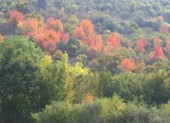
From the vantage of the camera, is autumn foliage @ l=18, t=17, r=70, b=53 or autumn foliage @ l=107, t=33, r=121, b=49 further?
autumn foliage @ l=107, t=33, r=121, b=49

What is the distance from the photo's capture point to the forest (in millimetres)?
38000

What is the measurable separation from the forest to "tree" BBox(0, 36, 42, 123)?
0.32 feet

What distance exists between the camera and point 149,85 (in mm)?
50031

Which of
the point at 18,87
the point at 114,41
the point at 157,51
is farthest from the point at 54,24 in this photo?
the point at 18,87

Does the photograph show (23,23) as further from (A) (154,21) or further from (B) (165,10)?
(B) (165,10)

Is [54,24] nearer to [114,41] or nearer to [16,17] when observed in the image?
[16,17]

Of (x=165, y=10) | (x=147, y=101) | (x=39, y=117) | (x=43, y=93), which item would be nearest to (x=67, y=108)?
(x=39, y=117)

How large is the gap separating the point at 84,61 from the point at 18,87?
173ft

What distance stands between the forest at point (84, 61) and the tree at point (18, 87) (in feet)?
0.32

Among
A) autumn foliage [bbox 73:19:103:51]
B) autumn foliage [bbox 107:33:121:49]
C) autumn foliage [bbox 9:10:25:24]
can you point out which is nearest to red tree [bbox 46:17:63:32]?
autumn foliage [bbox 73:19:103:51]

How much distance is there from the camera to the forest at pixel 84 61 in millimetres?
38000

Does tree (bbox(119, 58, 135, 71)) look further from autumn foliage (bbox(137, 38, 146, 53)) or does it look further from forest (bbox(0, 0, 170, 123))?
autumn foliage (bbox(137, 38, 146, 53))

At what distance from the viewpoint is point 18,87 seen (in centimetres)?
4303

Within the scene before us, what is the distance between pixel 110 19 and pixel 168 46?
2474cm
